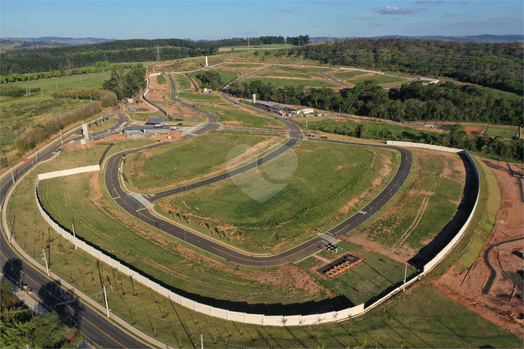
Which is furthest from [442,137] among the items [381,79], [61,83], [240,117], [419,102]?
[61,83]

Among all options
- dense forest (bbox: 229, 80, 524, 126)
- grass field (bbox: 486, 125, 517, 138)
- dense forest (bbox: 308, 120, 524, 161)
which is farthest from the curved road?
dense forest (bbox: 229, 80, 524, 126)

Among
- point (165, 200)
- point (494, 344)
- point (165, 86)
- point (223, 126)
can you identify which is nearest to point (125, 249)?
point (165, 200)

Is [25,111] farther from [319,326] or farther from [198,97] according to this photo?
[319,326]

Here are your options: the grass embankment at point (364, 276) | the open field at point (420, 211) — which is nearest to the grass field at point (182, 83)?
the open field at point (420, 211)

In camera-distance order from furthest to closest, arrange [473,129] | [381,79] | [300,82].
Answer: [300,82] < [381,79] < [473,129]

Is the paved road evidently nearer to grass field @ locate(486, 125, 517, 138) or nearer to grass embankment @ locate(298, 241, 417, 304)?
grass embankment @ locate(298, 241, 417, 304)

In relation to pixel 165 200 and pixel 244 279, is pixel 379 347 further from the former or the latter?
pixel 165 200

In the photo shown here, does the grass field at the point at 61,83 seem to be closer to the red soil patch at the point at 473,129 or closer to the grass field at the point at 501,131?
the red soil patch at the point at 473,129
